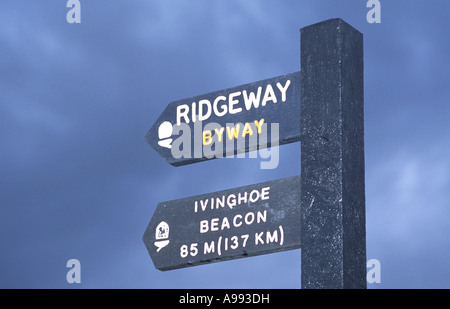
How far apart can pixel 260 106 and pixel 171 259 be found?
3.31 ft

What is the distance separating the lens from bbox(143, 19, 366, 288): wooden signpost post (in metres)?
4.30

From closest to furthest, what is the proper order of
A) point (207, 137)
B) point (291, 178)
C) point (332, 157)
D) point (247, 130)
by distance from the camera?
1. point (332, 157)
2. point (291, 178)
3. point (247, 130)
4. point (207, 137)

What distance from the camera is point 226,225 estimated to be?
5.01 m

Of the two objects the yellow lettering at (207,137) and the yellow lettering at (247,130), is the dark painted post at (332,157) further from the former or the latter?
the yellow lettering at (207,137)

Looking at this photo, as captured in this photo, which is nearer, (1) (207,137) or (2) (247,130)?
(2) (247,130)

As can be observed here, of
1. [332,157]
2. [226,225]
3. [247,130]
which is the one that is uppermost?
[247,130]

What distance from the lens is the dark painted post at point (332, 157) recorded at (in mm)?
4250

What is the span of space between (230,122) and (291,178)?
1.65 feet

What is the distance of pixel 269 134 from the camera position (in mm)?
4852

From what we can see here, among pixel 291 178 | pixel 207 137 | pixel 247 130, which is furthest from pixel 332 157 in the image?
pixel 207 137

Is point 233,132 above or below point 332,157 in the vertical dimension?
above

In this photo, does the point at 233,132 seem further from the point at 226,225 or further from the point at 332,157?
the point at 332,157

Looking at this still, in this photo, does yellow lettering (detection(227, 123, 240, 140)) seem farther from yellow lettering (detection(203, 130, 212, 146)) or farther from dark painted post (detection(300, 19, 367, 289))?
dark painted post (detection(300, 19, 367, 289))
